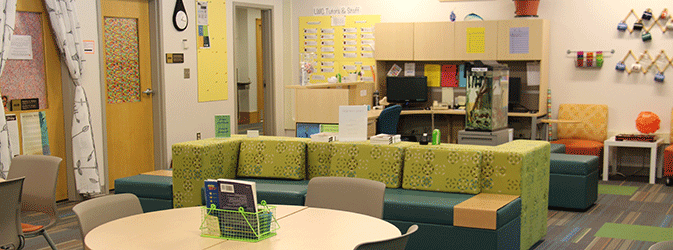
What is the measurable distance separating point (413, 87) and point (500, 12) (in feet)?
4.70

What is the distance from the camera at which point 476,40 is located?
26.8 feet

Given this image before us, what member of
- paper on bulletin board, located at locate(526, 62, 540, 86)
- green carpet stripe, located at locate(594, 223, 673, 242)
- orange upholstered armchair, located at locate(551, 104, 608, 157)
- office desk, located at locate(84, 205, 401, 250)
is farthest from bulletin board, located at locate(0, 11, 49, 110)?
orange upholstered armchair, located at locate(551, 104, 608, 157)

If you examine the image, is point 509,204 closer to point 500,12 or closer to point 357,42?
point 500,12

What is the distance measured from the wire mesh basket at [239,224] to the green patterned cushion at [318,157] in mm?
2256

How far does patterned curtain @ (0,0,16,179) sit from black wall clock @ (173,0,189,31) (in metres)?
2.00

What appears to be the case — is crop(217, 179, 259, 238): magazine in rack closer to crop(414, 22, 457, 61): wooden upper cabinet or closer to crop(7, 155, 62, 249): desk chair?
crop(7, 155, 62, 249): desk chair

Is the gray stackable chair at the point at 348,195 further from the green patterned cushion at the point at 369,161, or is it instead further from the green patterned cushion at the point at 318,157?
the green patterned cushion at the point at 318,157

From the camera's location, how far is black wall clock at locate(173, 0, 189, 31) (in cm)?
748

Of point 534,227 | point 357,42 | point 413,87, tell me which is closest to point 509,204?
point 534,227

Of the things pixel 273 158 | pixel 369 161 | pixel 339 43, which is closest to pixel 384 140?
pixel 369 161

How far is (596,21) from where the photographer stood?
782 centimetres

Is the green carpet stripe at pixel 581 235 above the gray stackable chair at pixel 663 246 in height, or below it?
below

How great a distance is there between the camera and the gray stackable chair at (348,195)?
3.41m

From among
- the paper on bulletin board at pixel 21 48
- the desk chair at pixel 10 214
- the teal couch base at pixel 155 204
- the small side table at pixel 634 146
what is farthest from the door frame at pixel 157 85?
the small side table at pixel 634 146
